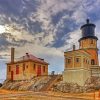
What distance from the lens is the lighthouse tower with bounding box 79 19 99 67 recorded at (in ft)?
141

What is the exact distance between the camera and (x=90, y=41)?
43094 millimetres

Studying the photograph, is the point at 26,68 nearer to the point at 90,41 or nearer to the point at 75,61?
the point at 75,61

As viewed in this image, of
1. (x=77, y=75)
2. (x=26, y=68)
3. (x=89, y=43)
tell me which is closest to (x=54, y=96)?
(x=77, y=75)

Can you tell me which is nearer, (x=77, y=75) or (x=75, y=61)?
(x=77, y=75)

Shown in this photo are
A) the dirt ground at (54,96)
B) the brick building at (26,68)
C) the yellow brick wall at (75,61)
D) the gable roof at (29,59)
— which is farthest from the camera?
the gable roof at (29,59)

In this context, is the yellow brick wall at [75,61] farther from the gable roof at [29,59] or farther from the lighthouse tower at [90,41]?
the gable roof at [29,59]

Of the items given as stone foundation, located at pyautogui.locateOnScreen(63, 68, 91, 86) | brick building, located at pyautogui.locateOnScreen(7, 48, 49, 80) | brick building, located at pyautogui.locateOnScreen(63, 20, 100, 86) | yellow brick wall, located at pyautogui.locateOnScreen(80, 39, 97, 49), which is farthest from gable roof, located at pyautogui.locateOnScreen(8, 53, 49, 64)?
stone foundation, located at pyautogui.locateOnScreen(63, 68, 91, 86)

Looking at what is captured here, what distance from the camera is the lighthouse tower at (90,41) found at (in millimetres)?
43094

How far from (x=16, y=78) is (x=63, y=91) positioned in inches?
587

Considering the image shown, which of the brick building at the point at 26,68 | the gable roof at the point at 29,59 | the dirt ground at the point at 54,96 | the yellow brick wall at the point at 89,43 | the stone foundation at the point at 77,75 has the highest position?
the yellow brick wall at the point at 89,43

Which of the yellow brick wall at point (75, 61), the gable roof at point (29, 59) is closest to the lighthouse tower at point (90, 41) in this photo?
the yellow brick wall at point (75, 61)

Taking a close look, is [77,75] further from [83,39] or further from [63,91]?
[83,39]

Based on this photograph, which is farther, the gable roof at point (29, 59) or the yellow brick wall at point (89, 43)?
the gable roof at point (29, 59)

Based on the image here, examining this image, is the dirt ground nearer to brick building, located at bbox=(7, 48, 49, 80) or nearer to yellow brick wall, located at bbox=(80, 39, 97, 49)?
brick building, located at bbox=(7, 48, 49, 80)
